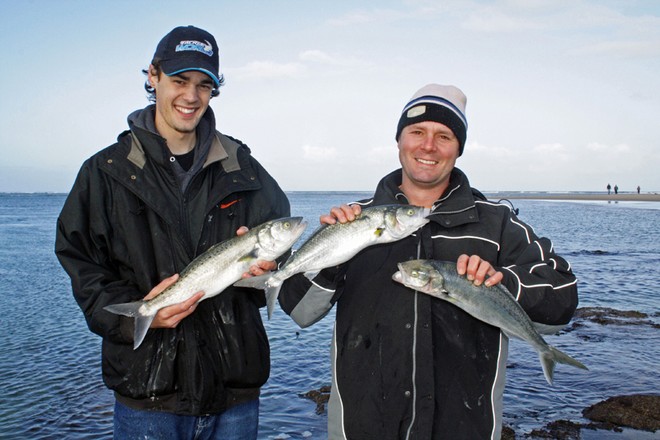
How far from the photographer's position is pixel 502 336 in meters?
4.11

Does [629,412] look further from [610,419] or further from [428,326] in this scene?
[428,326]

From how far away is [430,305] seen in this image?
3.94 m

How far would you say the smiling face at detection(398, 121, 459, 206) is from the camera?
4.20 meters

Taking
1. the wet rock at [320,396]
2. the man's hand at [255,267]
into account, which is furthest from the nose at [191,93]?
the wet rock at [320,396]

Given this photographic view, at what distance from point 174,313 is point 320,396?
6421 mm

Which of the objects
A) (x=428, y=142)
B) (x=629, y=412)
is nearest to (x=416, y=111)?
(x=428, y=142)

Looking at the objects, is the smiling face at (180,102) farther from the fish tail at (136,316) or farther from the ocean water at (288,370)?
the ocean water at (288,370)

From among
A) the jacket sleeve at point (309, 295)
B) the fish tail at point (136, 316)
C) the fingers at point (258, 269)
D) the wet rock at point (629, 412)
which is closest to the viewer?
the fish tail at point (136, 316)

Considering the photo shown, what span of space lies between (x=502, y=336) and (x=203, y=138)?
2781 millimetres

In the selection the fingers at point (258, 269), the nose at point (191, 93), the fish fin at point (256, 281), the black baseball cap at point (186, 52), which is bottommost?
the fish fin at point (256, 281)

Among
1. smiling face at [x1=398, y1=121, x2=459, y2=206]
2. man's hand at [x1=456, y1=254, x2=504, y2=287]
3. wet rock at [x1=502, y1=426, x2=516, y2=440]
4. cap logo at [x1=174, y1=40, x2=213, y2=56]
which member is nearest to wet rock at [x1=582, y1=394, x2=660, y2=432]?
wet rock at [x1=502, y1=426, x2=516, y2=440]

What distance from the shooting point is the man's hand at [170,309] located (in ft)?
12.8

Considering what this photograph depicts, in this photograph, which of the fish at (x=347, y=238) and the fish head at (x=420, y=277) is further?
the fish at (x=347, y=238)

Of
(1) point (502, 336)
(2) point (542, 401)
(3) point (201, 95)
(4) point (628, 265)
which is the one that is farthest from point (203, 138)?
(4) point (628, 265)
